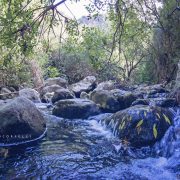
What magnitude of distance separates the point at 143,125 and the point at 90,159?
1.70 m

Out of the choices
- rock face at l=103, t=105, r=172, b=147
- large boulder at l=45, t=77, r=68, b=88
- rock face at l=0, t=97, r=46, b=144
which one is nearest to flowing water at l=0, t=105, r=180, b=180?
rock face at l=103, t=105, r=172, b=147

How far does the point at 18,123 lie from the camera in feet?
23.7

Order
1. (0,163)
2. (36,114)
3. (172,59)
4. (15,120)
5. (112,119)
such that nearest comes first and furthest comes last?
(0,163) → (15,120) → (36,114) → (112,119) → (172,59)

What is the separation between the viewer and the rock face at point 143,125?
22.6 ft

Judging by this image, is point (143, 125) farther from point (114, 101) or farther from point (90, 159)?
point (114, 101)

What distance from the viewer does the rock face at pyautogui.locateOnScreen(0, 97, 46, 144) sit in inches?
280

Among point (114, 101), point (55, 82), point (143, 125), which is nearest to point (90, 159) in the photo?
point (143, 125)

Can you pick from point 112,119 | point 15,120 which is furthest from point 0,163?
point 112,119

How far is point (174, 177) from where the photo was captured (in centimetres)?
522

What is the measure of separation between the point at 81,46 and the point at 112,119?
3818 mm

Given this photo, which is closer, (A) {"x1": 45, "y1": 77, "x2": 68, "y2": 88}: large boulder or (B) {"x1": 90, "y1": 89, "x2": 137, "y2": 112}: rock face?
(B) {"x1": 90, "y1": 89, "x2": 137, "y2": 112}: rock face

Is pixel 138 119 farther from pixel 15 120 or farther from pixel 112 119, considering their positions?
pixel 15 120

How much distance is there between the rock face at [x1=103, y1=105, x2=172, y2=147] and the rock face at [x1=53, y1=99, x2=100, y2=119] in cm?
300

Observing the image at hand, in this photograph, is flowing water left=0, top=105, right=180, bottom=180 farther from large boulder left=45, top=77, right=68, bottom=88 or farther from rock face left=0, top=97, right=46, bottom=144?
large boulder left=45, top=77, right=68, bottom=88
